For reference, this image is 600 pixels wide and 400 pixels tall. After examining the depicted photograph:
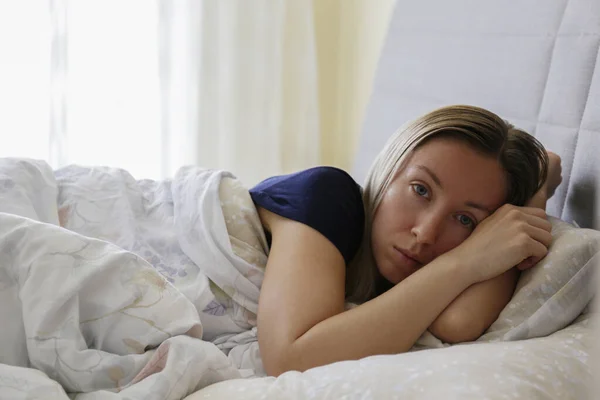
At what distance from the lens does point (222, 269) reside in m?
1.18

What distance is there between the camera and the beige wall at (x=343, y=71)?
2.70 meters

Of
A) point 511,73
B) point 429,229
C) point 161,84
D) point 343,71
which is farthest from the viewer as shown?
point 343,71

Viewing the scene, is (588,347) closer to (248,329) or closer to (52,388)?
(248,329)

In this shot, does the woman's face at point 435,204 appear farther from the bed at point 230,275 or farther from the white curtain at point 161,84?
the white curtain at point 161,84

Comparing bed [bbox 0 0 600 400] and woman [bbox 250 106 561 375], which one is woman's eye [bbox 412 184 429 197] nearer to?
woman [bbox 250 106 561 375]

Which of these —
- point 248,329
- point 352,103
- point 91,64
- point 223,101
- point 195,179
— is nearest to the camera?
point 248,329

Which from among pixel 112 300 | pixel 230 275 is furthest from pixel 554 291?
pixel 112 300

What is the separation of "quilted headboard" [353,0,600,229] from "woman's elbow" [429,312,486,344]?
286mm

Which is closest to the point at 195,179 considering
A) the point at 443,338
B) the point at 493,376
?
the point at 443,338

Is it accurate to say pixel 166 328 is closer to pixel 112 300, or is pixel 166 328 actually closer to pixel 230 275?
pixel 112 300

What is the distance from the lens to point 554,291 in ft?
3.44

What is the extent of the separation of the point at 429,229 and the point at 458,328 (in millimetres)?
171

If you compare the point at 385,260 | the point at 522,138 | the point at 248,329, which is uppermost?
the point at 522,138

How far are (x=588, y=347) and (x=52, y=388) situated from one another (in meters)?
0.65
